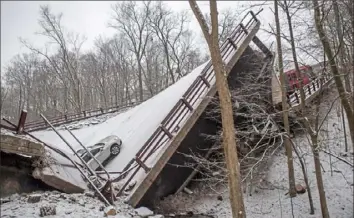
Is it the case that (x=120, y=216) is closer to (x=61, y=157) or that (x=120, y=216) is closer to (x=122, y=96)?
(x=61, y=157)

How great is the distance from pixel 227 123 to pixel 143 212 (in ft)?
13.2

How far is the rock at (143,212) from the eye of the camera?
7936 mm

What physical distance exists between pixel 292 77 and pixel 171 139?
8.35 metres

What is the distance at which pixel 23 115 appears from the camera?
7.18 m

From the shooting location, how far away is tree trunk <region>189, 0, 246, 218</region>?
5641 millimetres

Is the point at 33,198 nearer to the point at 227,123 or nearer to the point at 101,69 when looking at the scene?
the point at 227,123

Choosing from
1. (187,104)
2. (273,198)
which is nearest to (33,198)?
(187,104)

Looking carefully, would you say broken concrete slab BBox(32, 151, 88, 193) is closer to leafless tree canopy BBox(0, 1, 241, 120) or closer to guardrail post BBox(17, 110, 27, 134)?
guardrail post BBox(17, 110, 27, 134)

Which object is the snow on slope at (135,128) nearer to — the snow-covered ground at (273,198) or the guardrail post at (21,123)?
the snow-covered ground at (273,198)

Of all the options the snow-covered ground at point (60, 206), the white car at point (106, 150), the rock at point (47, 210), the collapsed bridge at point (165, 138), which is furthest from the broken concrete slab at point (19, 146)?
the white car at point (106, 150)

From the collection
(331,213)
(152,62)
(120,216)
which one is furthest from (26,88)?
(331,213)

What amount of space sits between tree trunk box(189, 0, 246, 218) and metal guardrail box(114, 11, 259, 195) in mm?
3352

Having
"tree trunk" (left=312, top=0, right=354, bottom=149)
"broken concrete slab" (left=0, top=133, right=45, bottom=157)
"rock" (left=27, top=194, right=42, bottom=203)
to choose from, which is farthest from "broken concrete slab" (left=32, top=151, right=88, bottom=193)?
"tree trunk" (left=312, top=0, right=354, bottom=149)

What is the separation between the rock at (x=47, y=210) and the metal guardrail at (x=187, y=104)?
95.9 inches
